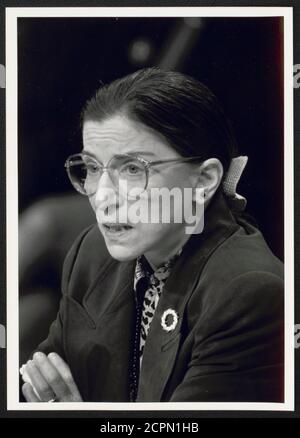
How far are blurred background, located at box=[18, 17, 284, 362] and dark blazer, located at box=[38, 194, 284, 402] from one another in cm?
5

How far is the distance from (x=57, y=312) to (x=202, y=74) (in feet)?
2.14

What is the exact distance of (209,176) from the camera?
56.5 inches

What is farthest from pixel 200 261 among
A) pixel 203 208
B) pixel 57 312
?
pixel 57 312

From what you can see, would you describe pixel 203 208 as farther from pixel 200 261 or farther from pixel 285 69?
pixel 285 69

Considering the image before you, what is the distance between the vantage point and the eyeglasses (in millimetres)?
1418

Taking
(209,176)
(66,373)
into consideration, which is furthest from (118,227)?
(66,373)

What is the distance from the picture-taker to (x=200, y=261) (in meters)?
1.45

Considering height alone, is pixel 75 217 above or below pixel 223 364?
above

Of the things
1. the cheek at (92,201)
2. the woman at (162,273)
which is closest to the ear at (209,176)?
the woman at (162,273)

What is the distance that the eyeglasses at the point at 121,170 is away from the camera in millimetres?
1418

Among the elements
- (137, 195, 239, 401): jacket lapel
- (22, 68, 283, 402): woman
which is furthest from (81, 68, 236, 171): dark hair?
(137, 195, 239, 401): jacket lapel

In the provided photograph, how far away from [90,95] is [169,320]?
544 mm

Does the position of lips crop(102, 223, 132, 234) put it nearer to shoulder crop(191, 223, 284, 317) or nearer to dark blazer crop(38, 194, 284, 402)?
dark blazer crop(38, 194, 284, 402)

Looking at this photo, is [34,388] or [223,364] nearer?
[223,364]
